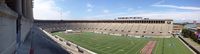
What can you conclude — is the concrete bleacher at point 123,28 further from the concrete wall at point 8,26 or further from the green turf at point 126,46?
the concrete wall at point 8,26

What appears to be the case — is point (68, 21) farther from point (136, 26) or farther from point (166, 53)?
point (166, 53)

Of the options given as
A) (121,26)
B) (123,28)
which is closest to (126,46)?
(123,28)

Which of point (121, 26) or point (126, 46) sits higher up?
point (121, 26)

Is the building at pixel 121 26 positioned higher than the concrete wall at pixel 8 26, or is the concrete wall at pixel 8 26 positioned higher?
the concrete wall at pixel 8 26

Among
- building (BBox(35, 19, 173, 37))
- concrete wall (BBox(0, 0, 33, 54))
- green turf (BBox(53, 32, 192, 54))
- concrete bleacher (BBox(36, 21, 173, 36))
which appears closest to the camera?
concrete wall (BBox(0, 0, 33, 54))

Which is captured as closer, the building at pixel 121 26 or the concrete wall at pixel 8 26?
the concrete wall at pixel 8 26

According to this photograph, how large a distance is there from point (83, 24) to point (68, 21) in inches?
489

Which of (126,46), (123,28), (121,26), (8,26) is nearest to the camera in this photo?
(8,26)

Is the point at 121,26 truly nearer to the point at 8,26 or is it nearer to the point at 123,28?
the point at 123,28

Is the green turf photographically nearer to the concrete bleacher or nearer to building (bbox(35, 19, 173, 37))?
building (bbox(35, 19, 173, 37))

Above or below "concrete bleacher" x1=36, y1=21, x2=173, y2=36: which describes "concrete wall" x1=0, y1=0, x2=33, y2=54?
above

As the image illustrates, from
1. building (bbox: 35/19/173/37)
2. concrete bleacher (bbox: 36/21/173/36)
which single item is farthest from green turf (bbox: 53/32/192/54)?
concrete bleacher (bbox: 36/21/173/36)

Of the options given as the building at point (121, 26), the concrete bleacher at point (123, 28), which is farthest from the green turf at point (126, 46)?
the concrete bleacher at point (123, 28)

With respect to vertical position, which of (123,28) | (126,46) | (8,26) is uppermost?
(8,26)
